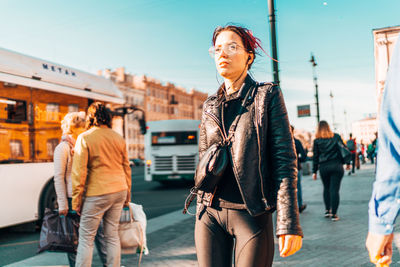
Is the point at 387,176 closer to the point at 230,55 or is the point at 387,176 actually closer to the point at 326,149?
the point at 230,55

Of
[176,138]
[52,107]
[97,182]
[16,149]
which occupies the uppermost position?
[52,107]

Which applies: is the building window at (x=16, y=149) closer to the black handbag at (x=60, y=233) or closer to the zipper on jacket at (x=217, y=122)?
the black handbag at (x=60, y=233)

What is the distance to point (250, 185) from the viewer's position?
197cm

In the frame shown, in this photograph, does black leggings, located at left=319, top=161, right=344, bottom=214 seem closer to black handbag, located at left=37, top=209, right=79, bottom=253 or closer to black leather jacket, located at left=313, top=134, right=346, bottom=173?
black leather jacket, located at left=313, top=134, right=346, bottom=173

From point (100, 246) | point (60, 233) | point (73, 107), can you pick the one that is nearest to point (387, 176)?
point (100, 246)

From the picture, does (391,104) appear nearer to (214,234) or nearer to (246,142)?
(246,142)

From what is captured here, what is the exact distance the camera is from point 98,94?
9.98 meters

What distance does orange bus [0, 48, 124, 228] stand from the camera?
727cm

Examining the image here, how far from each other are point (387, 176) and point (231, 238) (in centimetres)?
102

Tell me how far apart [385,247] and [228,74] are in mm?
1233

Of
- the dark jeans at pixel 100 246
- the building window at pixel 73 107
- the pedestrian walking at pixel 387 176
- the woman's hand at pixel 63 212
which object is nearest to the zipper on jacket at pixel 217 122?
the pedestrian walking at pixel 387 176

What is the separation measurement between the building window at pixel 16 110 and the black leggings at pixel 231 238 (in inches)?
251

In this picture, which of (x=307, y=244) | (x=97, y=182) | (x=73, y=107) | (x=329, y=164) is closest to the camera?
(x=97, y=182)

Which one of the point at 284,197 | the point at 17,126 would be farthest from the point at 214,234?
the point at 17,126
